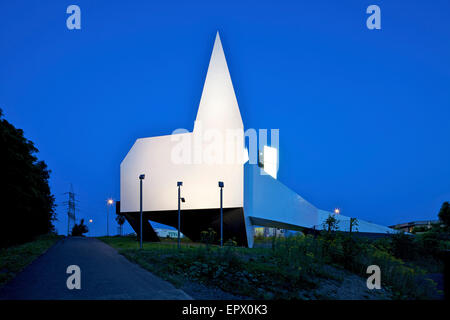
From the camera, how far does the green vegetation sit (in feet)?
27.9

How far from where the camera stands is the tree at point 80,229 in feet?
244

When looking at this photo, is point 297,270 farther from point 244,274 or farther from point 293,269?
point 244,274

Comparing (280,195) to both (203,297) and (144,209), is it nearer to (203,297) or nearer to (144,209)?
(144,209)

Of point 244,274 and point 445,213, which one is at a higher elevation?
point 244,274

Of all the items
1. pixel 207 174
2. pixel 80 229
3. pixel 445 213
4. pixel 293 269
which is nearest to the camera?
pixel 293 269

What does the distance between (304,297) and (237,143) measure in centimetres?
1931

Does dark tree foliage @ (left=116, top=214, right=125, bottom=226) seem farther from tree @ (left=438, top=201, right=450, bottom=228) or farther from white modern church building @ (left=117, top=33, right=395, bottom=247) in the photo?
tree @ (left=438, top=201, right=450, bottom=228)

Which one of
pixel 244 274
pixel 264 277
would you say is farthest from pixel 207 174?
pixel 264 277

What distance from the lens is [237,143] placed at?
26953 millimetres

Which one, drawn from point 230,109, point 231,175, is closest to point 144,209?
point 231,175

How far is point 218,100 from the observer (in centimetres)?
2812

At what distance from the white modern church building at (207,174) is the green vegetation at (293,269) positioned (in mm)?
12574

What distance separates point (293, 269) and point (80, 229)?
7522 centimetres

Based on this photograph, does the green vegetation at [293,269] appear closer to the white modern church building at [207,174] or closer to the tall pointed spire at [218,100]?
the white modern church building at [207,174]
